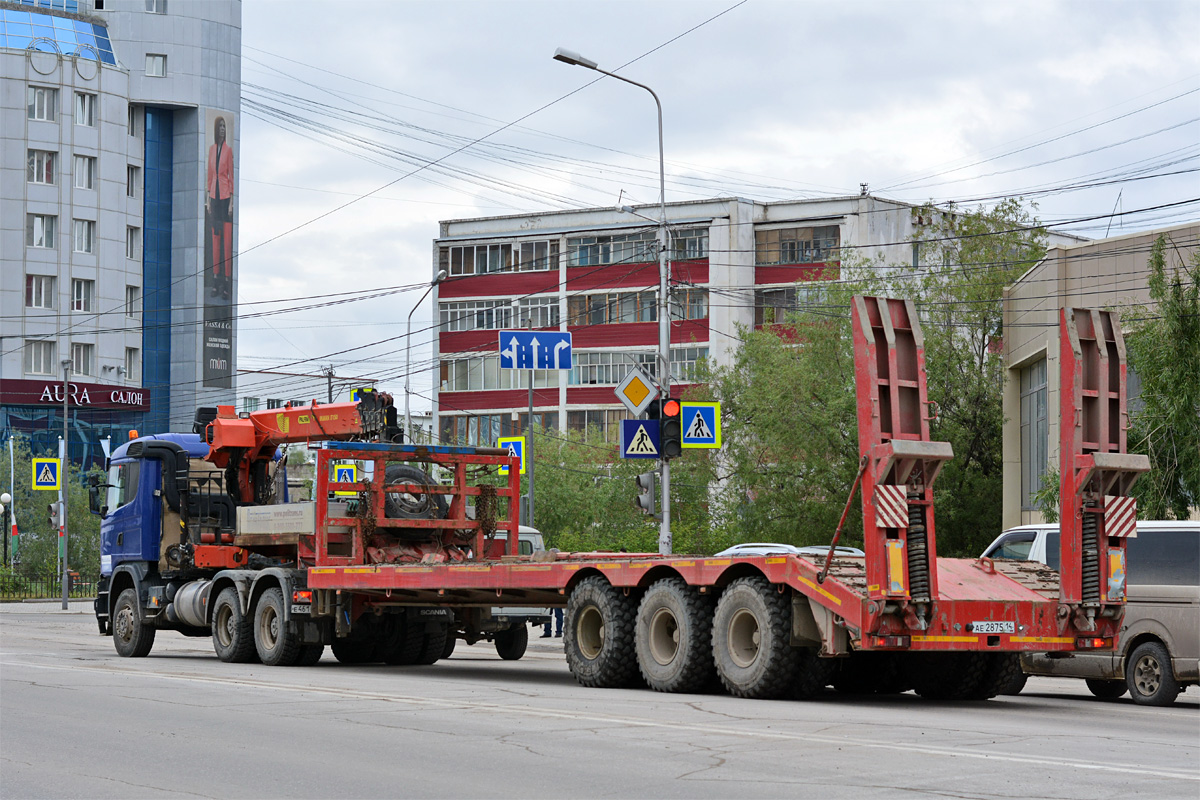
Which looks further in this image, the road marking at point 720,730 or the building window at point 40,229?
the building window at point 40,229

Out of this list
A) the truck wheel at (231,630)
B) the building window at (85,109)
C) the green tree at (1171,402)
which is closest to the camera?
the truck wheel at (231,630)

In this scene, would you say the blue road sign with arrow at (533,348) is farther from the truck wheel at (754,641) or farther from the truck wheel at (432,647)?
the truck wheel at (754,641)

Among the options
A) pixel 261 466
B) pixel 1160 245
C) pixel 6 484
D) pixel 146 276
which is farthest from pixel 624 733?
pixel 146 276

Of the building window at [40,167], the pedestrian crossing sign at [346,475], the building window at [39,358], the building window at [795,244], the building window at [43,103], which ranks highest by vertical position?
the building window at [43,103]

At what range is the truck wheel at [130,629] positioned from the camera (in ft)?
75.6

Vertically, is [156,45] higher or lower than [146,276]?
higher

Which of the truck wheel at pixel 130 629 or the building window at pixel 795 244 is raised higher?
the building window at pixel 795 244

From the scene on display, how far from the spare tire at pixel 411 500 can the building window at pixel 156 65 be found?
74680 mm

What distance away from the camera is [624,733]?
11.4 m

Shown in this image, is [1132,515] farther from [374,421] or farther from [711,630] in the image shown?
[374,421]

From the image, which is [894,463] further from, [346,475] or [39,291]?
[39,291]

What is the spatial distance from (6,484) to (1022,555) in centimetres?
6463

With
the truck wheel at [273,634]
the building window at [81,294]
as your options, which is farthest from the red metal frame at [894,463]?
the building window at [81,294]

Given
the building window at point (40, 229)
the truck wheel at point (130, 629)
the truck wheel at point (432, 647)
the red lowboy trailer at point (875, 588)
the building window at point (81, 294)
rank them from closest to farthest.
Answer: the red lowboy trailer at point (875, 588), the truck wheel at point (432, 647), the truck wheel at point (130, 629), the building window at point (40, 229), the building window at point (81, 294)
